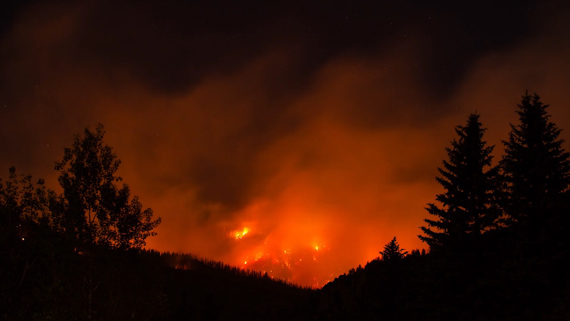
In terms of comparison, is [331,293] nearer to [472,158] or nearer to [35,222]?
[472,158]

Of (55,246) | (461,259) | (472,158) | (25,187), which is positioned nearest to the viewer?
(55,246)

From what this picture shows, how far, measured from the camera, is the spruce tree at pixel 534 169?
90.2ft

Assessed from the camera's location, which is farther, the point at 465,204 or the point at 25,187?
the point at 465,204

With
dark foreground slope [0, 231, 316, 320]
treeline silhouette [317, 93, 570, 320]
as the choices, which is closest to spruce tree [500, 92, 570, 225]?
treeline silhouette [317, 93, 570, 320]

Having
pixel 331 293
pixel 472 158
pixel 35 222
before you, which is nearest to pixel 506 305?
pixel 472 158

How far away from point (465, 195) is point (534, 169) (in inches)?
159

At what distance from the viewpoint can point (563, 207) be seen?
26516 millimetres

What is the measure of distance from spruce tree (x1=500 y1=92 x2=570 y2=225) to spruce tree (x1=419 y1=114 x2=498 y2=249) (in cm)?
109

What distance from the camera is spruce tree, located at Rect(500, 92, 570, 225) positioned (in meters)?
27.5

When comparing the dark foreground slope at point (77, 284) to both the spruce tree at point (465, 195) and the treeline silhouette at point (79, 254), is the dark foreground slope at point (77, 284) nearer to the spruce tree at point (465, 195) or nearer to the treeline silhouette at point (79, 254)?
the treeline silhouette at point (79, 254)

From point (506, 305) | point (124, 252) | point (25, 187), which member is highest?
point (25, 187)

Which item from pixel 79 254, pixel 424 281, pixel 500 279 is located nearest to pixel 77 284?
pixel 79 254

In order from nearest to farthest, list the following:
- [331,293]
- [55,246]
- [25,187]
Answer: [55,246], [25,187], [331,293]

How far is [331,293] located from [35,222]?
321 feet
